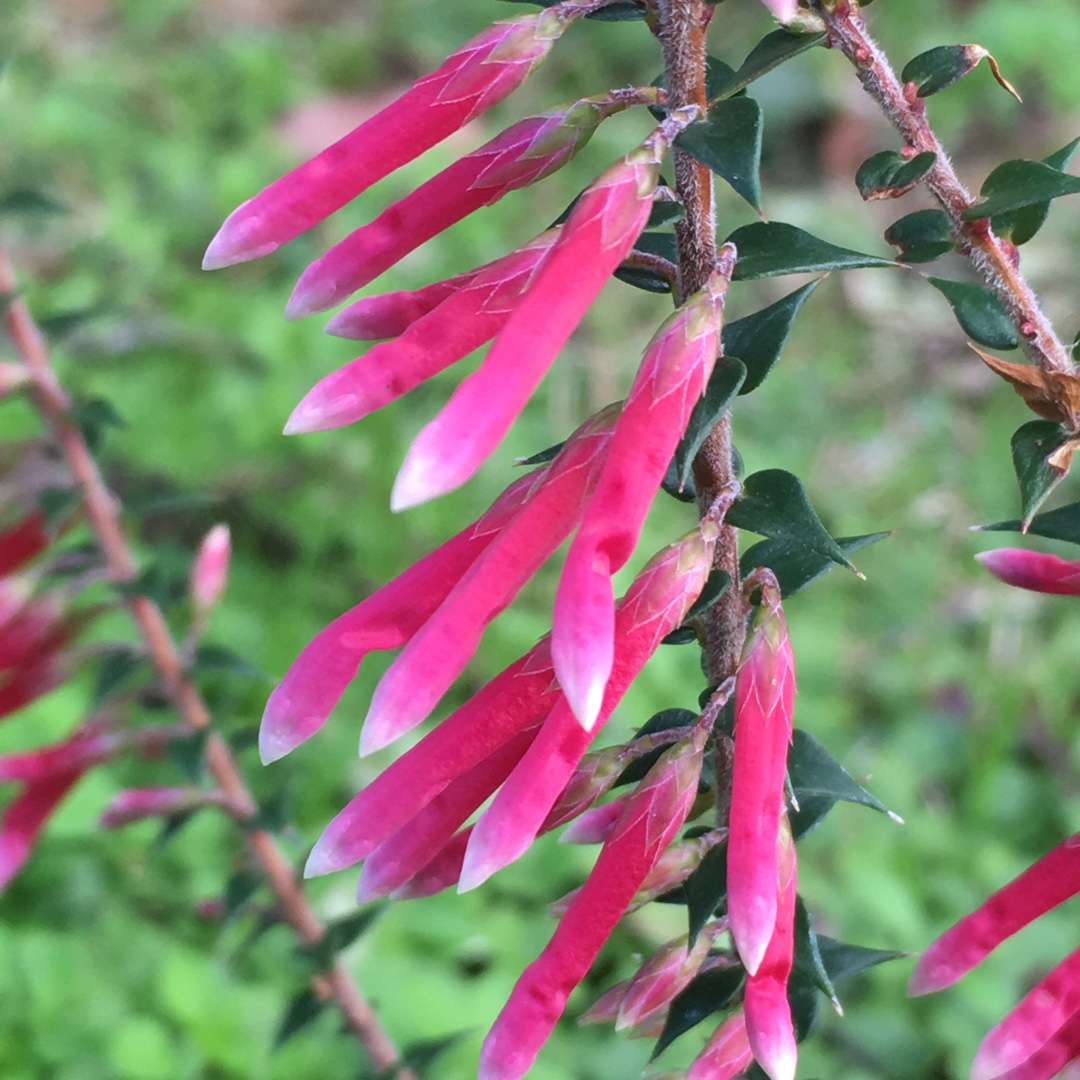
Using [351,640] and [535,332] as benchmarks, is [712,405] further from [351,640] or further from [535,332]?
[351,640]

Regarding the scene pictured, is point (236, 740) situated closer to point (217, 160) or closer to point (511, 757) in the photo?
point (511, 757)

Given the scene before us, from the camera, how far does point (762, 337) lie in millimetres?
709

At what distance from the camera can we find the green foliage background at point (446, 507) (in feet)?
5.97

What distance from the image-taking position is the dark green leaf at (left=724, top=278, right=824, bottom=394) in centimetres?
70

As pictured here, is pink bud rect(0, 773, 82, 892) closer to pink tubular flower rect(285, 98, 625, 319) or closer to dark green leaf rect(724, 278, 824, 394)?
pink tubular flower rect(285, 98, 625, 319)

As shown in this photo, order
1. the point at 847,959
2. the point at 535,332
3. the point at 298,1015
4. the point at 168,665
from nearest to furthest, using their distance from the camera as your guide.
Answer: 1. the point at 535,332
2. the point at 847,959
3. the point at 298,1015
4. the point at 168,665

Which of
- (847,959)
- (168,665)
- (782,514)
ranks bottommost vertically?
(847,959)

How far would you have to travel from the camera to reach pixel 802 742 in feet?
2.53

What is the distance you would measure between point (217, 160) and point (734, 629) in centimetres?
337

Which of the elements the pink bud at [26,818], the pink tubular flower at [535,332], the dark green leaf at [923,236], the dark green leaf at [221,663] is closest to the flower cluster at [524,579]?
the pink tubular flower at [535,332]

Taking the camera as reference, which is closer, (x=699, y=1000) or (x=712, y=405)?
(x=712, y=405)

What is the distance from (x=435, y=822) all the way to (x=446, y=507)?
1790mm

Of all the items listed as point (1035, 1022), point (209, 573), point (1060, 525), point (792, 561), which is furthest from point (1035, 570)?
point (209, 573)

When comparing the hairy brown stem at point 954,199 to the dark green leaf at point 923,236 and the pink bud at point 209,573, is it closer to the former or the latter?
the dark green leaf at point 923,236
